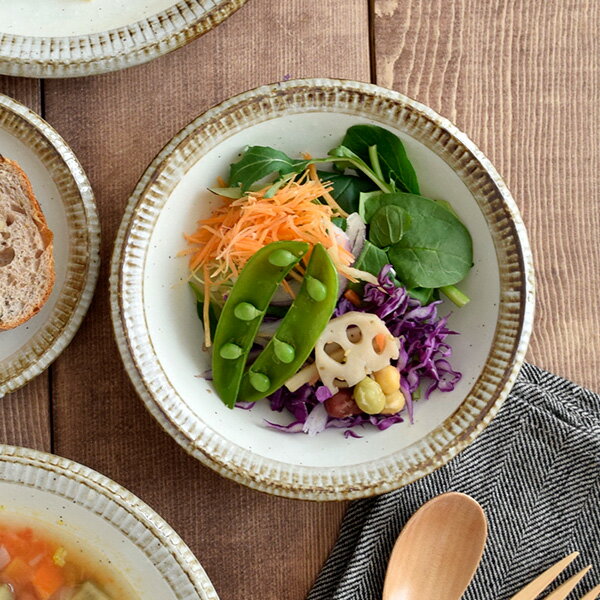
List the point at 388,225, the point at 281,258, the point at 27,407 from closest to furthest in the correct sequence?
the point at 281,258
the point at 388,225
the point at 27,407

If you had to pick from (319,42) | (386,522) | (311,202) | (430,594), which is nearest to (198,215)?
(311,202)

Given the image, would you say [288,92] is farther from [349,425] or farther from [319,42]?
[349,425]

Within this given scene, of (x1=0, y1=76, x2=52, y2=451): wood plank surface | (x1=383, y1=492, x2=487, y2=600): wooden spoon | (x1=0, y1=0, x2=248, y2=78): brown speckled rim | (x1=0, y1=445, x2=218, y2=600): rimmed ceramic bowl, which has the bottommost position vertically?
(x1=383, y1=492, x2=487, y2=600): wooden spoon

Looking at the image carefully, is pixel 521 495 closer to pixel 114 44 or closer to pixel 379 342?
pixel 379 342

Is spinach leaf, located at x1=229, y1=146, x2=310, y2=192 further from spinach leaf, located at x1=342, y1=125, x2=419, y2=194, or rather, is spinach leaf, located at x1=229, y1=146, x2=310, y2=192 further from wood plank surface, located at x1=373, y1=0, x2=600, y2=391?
wood plank surface, located at x1=373, y1=0, x2=600, y2=391

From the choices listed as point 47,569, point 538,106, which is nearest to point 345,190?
point 538,106

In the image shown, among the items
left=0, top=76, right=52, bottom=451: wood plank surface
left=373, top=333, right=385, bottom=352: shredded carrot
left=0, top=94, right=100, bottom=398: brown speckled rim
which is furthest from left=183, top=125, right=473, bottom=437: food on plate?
left=0, top=76, right=52, bottom=451: wood plank surface
